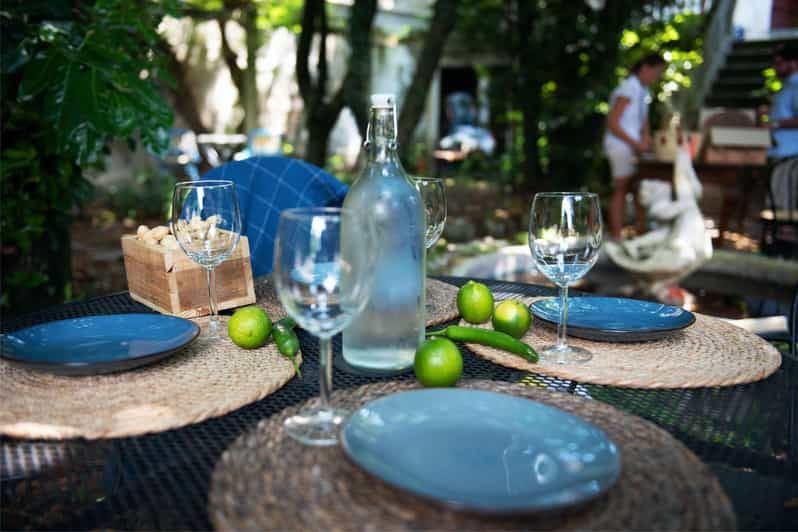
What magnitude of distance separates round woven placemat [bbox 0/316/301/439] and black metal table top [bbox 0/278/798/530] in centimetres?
1

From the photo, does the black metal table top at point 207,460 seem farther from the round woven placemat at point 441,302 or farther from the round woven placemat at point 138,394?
the round woven placemat at point 441,302

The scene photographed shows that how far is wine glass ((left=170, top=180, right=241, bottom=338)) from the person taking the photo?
3.79 ft

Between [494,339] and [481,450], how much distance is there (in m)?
0.35

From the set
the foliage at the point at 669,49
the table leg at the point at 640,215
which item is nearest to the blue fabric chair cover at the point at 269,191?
the table leg at the point at 640,215

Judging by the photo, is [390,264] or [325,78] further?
[325,78]

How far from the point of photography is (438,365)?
92cm

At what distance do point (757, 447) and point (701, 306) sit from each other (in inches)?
129

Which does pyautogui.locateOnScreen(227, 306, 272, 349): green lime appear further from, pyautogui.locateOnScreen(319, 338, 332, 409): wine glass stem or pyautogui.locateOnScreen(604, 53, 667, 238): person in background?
pyautogui.locateOnScreen(604, 53, 667, 238): person in background

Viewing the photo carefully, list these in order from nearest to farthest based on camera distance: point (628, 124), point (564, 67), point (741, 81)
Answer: point (628, 124)
point (564, 67)
point (741, 81)

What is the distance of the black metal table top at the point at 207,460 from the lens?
0.70 meters

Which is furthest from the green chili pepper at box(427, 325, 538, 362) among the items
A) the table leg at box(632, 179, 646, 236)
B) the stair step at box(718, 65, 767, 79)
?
the stair step at box(718, 65, 767, 79)

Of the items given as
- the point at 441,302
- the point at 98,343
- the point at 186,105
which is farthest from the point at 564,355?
the point at 186,105

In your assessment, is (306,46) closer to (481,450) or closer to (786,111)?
(786,111)

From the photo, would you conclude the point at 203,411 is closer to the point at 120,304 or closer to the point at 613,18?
the point at 120,304
